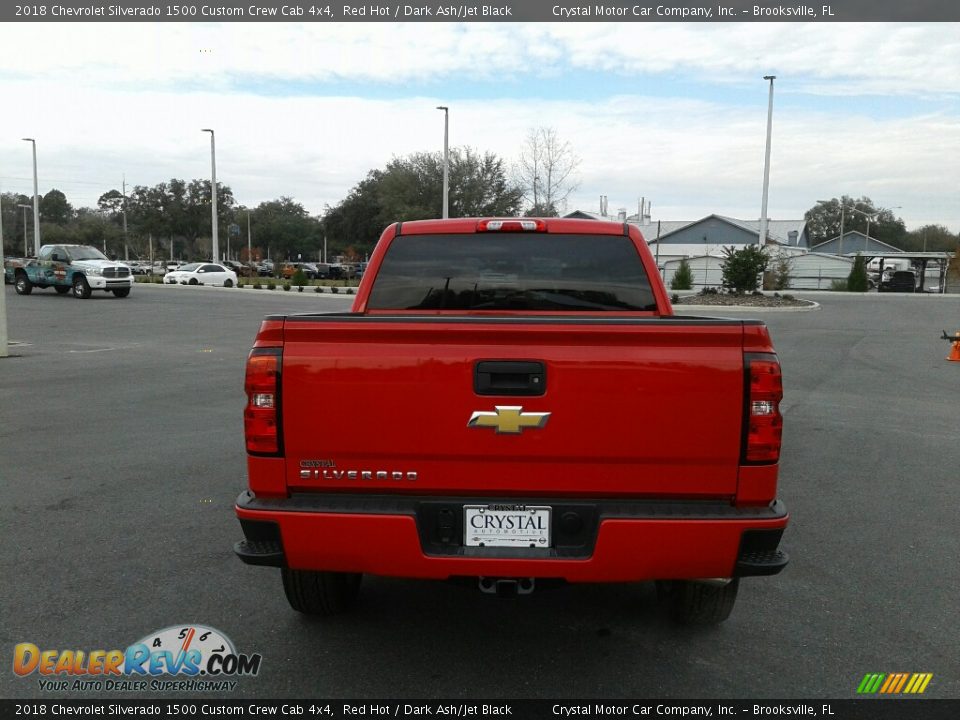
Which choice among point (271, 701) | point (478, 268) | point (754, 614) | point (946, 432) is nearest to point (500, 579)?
point (271, 701)

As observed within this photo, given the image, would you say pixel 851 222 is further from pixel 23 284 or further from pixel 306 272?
pixel 23 284

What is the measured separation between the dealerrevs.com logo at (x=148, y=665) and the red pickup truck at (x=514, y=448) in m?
0.70

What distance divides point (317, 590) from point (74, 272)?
31.1 m

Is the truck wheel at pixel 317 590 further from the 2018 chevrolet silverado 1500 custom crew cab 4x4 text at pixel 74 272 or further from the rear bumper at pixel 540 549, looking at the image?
the 2018 chevrolet silverado 1500 custom crew cab 4x4 text at pixel 74 272

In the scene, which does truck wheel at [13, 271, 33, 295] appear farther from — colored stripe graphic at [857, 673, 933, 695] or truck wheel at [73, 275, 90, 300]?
colored stripe graphic at [857, 673, 933, 695]

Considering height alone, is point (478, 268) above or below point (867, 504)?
above

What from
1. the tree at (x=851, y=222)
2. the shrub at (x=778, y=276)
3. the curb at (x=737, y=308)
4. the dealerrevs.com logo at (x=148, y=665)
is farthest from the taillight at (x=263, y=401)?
the tree at (x=851, y=222)

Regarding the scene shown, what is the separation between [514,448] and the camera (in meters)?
2.98

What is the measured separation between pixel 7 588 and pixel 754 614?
3.91 metres

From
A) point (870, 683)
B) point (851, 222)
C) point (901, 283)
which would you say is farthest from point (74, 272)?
point (851, 222)

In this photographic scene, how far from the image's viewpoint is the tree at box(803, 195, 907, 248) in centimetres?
11890

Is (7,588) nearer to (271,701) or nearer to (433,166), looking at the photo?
(271,701)

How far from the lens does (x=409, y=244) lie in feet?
15.7

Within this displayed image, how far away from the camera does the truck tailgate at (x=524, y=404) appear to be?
293 centimetres
